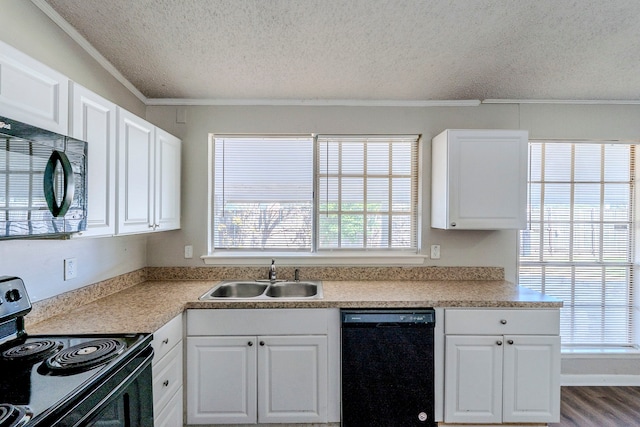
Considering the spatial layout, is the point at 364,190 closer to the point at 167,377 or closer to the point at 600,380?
the point at 167,377

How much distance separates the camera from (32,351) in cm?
114

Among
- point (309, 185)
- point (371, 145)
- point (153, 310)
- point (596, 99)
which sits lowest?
point (153, 310)

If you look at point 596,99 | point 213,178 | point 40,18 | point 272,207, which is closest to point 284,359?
point 272,207

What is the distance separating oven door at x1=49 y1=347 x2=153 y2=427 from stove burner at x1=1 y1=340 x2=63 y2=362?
295 mm

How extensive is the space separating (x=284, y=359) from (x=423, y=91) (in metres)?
2.10

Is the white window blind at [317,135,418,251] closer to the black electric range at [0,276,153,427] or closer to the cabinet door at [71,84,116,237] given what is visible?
the cabinet door at [71,84,116,237]

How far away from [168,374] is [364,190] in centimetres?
183

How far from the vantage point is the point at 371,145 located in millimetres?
2613

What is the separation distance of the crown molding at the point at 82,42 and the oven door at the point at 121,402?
164cm

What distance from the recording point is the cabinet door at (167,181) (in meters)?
2.10

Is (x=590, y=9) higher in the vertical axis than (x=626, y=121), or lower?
higher

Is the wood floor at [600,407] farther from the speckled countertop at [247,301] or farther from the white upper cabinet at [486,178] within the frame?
the white upper cabinet at [486,178]

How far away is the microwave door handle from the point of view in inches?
42.6

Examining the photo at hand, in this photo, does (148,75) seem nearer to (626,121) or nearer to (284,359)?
(284,359)
